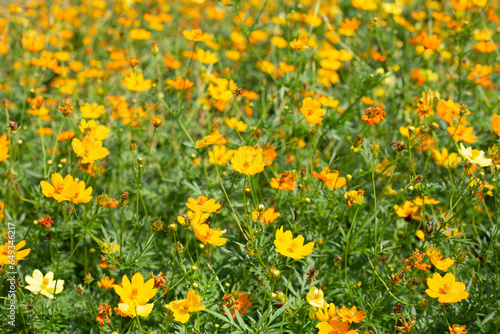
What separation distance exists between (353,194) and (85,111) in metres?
1.59

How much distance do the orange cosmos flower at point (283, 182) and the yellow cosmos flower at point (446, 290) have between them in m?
0.69

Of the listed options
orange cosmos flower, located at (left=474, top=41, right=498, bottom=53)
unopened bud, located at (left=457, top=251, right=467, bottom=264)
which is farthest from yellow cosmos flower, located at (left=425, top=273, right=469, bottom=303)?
orange cosmos flower, located at (left=474, top=41, right=498, bottom=53)

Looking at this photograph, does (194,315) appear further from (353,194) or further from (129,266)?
(353,194)

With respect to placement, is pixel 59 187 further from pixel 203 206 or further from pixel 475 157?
pixel 475 157

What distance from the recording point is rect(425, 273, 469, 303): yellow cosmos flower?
1.43 metres

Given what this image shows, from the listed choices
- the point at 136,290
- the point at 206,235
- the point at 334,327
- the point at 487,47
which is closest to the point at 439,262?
the point at 334,327

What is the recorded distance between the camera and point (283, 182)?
185 centimetres

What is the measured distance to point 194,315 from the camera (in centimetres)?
167

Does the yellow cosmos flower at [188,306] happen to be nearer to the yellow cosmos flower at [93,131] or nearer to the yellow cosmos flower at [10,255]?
the yellow cosmos flower at [10,255]

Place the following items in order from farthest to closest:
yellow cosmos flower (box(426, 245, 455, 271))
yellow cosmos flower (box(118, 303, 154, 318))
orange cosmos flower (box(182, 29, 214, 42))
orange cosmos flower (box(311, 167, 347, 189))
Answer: orange cosmos flower (box(182, 29, 214, 42)) → orange cosmos flower (box(311, 167, 347, 189)) → yellow cosmos flower (box(426, 245, 455, 271)) → yellow cosmos flower (box(118, 303, 154, 318))

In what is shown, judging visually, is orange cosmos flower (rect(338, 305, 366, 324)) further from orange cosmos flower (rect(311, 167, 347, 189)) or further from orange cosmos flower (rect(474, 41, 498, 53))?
orange cosmos flower (rect(474, 41, 498, 53))

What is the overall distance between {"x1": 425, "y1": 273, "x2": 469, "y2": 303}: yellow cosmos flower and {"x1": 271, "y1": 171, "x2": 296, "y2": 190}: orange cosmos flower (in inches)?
27.2

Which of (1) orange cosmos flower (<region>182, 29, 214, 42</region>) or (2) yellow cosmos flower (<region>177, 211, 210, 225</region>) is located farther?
(1) orange cosmos flower (<region>182, 29, 214, 42</region>)

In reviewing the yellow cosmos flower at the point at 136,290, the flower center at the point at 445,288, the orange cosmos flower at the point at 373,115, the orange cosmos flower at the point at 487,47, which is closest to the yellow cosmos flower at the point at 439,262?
the flower center at the point at 445,288
